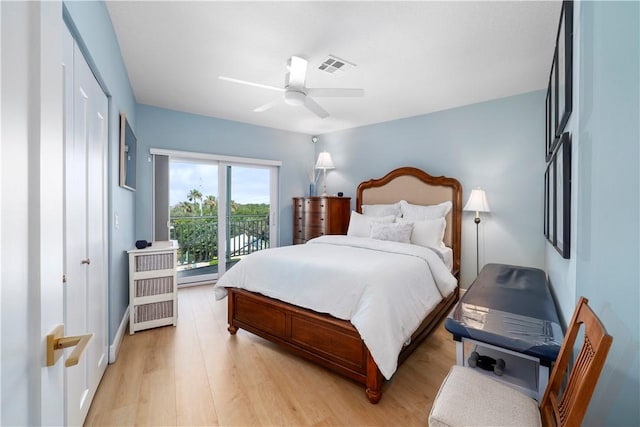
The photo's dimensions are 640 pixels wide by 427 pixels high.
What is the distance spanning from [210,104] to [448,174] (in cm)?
337

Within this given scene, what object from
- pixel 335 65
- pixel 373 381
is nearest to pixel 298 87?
pixel 335 65

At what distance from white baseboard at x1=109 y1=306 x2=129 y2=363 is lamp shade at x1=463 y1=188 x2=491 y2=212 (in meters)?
3.75

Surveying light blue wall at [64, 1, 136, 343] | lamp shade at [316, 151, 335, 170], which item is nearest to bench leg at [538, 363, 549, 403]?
light blue wall at [64, 1, 136, 343]

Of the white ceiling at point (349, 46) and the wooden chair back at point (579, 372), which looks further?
the white ceiling at point (349, 46)

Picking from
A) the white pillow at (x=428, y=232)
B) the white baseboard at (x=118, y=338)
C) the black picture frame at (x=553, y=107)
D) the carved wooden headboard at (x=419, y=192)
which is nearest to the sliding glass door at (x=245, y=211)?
the carved wooden headboard at (x=419, y=192)

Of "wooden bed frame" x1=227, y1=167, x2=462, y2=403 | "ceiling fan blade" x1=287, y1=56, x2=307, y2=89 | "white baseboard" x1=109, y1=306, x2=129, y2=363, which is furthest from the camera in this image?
"ceiling fan blade" x1=287, y1=56, x2=307, y2=89

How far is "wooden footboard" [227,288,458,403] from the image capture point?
196 centimetres

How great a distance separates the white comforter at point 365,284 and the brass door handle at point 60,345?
5.09ft

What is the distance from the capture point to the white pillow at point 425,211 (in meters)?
3.75

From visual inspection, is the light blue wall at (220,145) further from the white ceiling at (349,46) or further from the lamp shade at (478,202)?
the lamp shade at (478,202)

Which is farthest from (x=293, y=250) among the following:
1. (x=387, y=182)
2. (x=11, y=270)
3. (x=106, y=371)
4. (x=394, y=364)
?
(x=11, y=270)

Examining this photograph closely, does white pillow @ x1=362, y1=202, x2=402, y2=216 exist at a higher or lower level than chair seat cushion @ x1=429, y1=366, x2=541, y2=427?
higher

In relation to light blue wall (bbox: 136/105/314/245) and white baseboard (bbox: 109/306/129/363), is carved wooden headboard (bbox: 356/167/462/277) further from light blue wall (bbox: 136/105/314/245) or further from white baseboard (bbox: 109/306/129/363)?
white baseboard (bbox: 109/306/129/363)

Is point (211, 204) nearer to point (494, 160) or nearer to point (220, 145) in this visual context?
point (220, 145)
